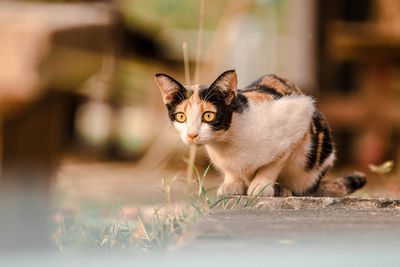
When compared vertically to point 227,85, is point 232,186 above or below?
below

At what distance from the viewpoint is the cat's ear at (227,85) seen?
2.23 metres

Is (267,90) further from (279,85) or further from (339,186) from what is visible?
(339,186)

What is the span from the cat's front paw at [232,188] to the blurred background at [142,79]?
284mm

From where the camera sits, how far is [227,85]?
2.26 m

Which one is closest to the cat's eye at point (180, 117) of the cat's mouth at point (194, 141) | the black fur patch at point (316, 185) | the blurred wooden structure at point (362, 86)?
the cat's mouth at point (194, 141)

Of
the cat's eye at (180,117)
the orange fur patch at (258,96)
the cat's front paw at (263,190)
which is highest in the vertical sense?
the orange fur patch at (258,96)

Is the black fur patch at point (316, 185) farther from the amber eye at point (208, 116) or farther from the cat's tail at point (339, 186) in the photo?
the amber eye at point (208, 116)

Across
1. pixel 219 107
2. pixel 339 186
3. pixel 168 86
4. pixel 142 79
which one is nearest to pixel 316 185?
pixel 339 186

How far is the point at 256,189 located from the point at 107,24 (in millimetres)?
945

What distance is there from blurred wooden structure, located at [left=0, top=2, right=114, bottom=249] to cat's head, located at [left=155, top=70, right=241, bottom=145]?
1.24 feet

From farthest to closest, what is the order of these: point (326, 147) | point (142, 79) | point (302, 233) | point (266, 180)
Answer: point (142, 79) → point (326, 147) → point (266, 180) → point (302, 233)

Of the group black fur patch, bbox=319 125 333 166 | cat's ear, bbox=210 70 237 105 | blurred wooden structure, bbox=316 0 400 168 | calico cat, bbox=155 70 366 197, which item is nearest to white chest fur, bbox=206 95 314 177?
calico cat, bbox=155 70 366 197

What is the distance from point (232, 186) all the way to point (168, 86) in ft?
1.75

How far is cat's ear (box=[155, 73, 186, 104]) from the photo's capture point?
2.31 metres
